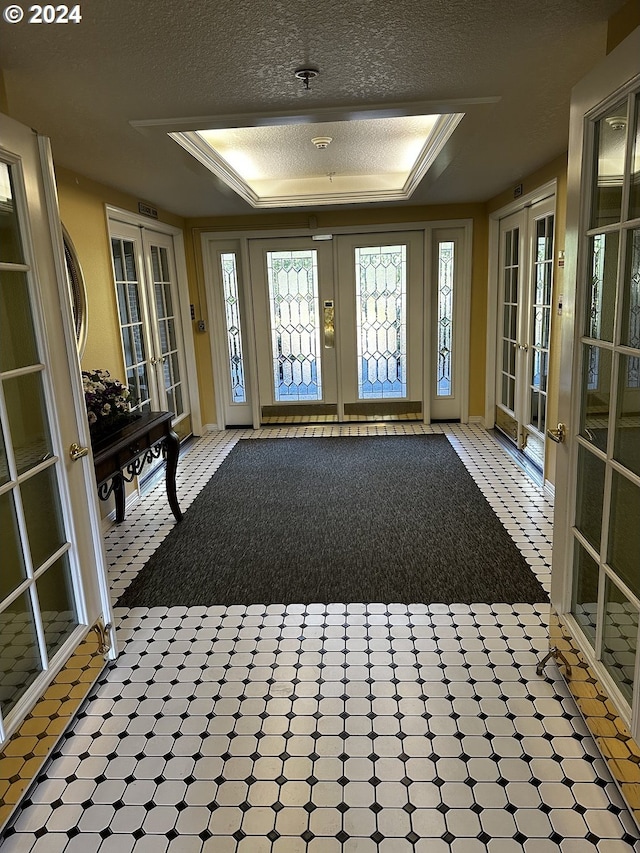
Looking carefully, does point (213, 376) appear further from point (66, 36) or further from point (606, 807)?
point (606, 807)

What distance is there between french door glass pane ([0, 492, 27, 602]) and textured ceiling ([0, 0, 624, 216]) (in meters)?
1.42

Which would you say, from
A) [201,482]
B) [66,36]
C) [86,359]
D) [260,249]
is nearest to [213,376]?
[260,249]

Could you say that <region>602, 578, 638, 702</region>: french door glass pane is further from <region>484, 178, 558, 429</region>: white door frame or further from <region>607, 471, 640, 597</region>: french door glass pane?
<region>484, 178, 558, 429</region>: white door frame

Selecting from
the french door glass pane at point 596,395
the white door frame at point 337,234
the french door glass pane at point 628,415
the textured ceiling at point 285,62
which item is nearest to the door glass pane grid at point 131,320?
the textured ceiling at point 285,62

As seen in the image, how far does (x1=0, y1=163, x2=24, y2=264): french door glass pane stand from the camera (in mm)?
1822

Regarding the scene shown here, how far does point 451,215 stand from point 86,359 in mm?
3825

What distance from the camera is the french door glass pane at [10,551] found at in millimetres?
1767

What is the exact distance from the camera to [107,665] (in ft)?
7.93

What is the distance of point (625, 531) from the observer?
171 centimetres

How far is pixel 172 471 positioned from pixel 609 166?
295 cm

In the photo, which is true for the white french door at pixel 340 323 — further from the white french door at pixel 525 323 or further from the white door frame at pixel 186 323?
the white french door at pixel 525 323

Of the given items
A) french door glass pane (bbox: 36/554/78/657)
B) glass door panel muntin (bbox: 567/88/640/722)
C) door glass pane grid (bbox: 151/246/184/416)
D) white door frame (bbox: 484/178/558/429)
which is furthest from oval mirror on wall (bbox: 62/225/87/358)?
white door frame (bbox: 484/178/558/429)

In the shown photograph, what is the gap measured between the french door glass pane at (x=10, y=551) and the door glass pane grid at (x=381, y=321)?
471cm

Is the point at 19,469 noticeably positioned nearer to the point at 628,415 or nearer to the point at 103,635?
the point at 103,635
